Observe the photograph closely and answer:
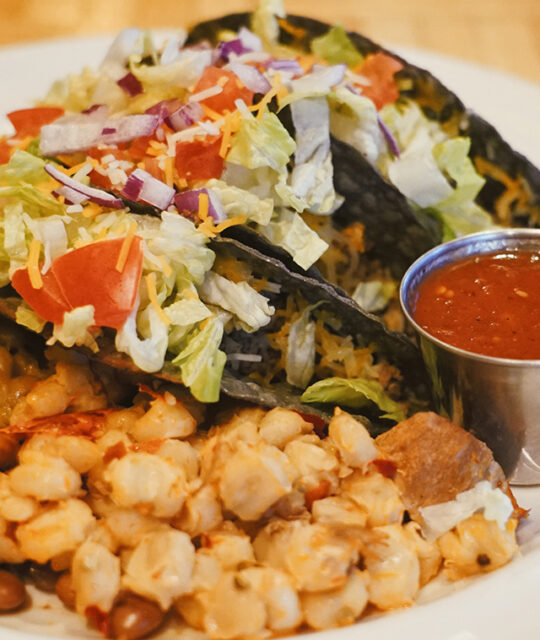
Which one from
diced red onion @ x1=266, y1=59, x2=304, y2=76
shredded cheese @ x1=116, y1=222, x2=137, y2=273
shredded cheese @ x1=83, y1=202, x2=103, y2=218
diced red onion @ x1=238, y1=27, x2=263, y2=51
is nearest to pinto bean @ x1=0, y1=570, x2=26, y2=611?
shredded cheese @ x1=116, y1=222, x2=137, y2=273

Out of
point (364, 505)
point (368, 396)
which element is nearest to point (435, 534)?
point (364, 505)

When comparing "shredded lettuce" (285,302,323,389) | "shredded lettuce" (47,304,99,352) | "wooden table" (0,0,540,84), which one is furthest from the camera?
"wooden table" (0,0,540,84)

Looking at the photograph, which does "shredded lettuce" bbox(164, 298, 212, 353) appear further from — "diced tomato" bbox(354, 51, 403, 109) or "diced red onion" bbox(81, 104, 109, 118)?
"diced tomato" bbox(354, 51, 403, 109)

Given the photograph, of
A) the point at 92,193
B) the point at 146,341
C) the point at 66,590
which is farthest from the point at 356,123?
the point at 66,590

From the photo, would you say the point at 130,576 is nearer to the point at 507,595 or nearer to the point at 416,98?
the point at 507,595

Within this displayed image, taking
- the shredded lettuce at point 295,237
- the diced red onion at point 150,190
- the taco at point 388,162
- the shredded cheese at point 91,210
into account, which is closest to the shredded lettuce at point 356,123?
the taco at point 388,162
